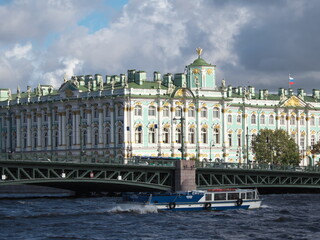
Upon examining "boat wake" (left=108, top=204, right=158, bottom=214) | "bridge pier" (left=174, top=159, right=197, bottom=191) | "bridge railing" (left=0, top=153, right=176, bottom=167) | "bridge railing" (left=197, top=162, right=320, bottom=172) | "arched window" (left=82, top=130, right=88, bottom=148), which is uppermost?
"arched window" (left=82, top=130, right=88, bottom=148)

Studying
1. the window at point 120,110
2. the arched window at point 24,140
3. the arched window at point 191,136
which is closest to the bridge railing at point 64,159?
the window at point 120,110

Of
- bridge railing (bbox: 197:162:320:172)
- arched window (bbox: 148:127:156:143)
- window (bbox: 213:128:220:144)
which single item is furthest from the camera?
window (bbox: 213:128:220:144)

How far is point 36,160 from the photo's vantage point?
7881 cm

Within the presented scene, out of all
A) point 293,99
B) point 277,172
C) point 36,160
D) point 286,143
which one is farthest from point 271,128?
point 36,160

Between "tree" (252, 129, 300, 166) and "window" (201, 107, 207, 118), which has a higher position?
"window" (201, 107, 207, 118)

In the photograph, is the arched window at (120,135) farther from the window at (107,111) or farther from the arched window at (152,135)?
the arched window at (152,135)

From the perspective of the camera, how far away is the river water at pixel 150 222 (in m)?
62.6

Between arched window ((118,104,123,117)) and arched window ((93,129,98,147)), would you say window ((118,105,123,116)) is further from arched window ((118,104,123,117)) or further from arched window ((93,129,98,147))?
arched window ((93,129,98,147))

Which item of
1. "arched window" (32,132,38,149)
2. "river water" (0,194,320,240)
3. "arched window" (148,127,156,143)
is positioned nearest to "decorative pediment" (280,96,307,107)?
"arched window" (148,127,156,143)

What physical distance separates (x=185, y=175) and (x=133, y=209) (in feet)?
33.1

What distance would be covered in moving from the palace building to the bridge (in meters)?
29.9

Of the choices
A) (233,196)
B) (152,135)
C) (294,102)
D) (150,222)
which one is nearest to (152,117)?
(152,135)

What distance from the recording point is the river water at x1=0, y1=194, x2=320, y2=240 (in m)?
62.6

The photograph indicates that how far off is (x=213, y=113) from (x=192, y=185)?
5233cm
